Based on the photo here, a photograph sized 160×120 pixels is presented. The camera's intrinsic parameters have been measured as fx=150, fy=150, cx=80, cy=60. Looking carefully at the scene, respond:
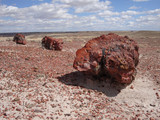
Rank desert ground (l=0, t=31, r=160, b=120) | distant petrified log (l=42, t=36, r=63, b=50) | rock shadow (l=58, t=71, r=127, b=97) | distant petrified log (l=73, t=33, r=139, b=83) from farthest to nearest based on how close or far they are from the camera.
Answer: distant petrified log (l=42, t=36, r=63, b=50), rock shadow (l=58, t=71, r=127, b=97), distant petrified log (l=73, t=33, r=139, b=83), desert ground (l=0, t=31, r=160, b=120)

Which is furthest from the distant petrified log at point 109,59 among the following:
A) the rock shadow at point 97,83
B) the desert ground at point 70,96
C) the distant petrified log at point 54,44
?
the distant petrified log at point 54,44

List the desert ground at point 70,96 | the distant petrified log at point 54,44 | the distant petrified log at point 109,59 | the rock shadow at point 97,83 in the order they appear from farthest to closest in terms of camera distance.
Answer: the distant petrified log at point 54,44 < the rock shadow at point 97,83 < the distant petrified log at point 109,59 < the desert ground at point 70,96

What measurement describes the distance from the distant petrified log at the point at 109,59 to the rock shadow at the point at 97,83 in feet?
1.33

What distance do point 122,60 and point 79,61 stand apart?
2.28 m

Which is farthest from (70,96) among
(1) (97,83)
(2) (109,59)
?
(2) (109,59)

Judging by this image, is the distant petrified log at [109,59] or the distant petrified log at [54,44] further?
the distant petrified log at [54,44]

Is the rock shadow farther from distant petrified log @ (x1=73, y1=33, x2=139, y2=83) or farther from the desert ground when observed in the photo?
distant petrified log @ (x1=73, y1=33, x2=139, y2=83)

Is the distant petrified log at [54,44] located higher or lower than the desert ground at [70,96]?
higher

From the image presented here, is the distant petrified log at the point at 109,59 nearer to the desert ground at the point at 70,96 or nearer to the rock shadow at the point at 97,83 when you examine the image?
the rock shadow at the point at 97,83

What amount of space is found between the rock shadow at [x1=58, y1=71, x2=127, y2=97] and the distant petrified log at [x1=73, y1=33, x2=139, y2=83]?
0.40m

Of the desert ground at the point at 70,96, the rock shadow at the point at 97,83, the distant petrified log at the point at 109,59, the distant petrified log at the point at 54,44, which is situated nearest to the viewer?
the desert ground at the point at 70,96

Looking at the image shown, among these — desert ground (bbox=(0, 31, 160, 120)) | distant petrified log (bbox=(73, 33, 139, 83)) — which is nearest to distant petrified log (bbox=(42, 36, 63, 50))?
desert ground (bbox=(0, 31, 160, 120))

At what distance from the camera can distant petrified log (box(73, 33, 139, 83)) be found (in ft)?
26.0

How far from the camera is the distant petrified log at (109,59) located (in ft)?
26.0
